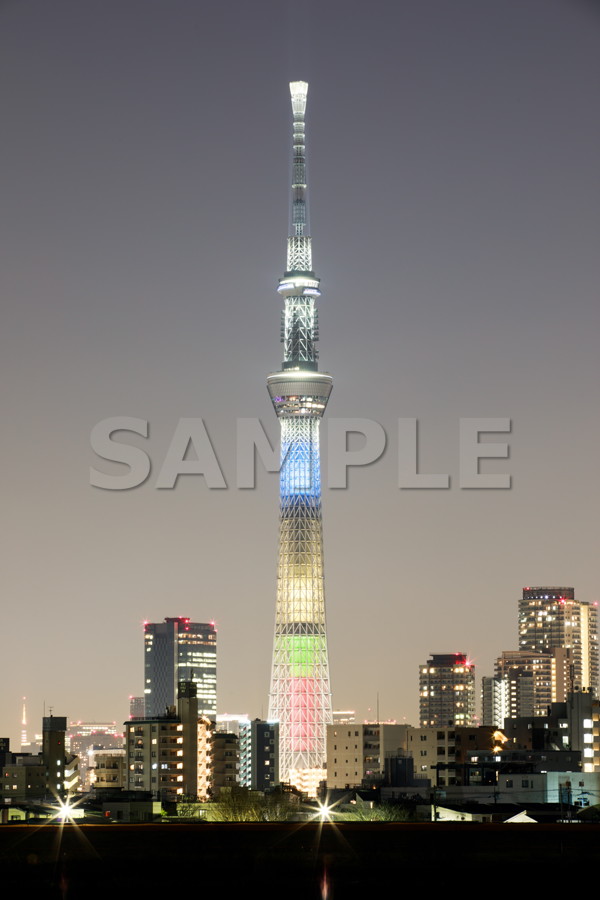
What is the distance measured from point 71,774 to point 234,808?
231 ft

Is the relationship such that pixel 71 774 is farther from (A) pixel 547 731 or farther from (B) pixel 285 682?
(A) pixel 547 731

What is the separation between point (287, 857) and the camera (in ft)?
174

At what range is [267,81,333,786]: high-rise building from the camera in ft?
568

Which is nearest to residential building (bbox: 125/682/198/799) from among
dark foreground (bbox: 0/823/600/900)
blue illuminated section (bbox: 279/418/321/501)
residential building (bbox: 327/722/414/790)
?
residential building (bbox: 327/722/414/790)

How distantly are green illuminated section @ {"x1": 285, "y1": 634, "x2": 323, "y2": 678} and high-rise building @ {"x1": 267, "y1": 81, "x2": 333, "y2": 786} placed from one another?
92mm

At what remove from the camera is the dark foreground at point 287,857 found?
49.8 metres

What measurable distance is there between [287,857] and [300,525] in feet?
394

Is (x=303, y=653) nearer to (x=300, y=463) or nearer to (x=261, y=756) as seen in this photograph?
(x=261, y=756)

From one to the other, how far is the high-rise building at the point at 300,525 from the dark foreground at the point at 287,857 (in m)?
117

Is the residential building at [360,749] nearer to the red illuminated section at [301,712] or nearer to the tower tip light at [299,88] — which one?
the red illuminated section at [301,712]

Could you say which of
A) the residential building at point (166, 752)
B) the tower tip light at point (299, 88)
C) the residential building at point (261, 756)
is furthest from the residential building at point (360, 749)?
the tower tip light at point (299, 88)

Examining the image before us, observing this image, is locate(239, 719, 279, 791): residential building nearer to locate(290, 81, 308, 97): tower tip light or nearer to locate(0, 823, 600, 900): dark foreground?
locate(290, 81, 308, 97): tower tip light

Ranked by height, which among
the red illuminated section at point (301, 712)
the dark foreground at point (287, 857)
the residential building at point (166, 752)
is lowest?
the dark foreground at point (287, 857)

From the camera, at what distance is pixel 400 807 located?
286 ft
